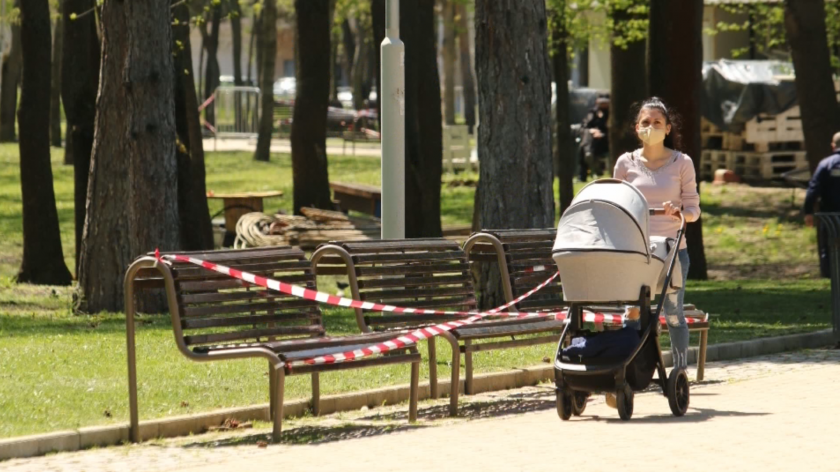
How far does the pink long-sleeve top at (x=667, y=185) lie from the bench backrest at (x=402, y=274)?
1.54 metres

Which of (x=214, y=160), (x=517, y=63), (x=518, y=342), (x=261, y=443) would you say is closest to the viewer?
(x=261, y=443)

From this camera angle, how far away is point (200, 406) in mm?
9633

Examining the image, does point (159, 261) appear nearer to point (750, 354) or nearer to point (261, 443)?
point (261, 443)

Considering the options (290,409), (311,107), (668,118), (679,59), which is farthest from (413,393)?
(311,107)

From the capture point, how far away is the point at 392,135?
1316 centimetres

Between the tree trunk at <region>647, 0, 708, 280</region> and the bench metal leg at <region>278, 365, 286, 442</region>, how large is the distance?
1257cm

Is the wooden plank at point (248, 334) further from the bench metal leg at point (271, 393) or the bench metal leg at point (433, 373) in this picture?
the bench metal leg at point (433, 373)

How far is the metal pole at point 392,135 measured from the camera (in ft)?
43.0

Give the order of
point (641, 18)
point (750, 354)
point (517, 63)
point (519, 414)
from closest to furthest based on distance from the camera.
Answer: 1. point (519, 414)
2. point (750, 354)
3. point (517, 63)
4. point (641, 18)

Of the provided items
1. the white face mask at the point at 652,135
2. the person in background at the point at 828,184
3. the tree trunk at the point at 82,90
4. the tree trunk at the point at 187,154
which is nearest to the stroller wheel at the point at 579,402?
the white face mask at the point at 652,135

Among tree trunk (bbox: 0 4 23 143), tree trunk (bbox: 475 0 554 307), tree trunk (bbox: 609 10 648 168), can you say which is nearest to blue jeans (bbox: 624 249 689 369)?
tree trunk (bbox: 475 0 554 307)

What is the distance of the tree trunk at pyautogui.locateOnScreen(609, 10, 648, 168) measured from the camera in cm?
2541

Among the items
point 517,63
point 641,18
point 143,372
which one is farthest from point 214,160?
point 143,372

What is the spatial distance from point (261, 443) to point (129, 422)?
2.83 ft
